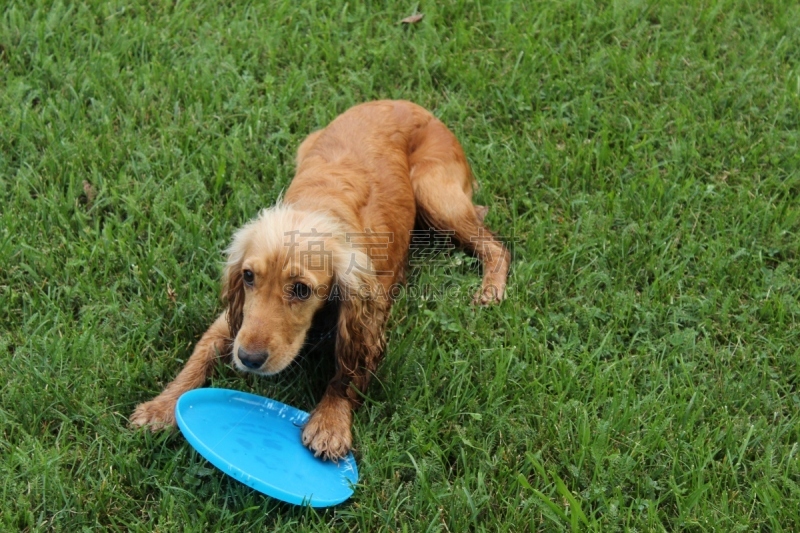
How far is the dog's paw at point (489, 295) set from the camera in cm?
438

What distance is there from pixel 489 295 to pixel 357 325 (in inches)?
37.8

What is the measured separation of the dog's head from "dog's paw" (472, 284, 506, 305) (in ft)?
2.63

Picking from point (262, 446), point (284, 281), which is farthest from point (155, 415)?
point (284, 281)

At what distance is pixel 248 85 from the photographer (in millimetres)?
5473

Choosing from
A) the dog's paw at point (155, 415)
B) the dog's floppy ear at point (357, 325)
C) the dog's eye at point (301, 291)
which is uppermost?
the dog's eye at point (301, 291)

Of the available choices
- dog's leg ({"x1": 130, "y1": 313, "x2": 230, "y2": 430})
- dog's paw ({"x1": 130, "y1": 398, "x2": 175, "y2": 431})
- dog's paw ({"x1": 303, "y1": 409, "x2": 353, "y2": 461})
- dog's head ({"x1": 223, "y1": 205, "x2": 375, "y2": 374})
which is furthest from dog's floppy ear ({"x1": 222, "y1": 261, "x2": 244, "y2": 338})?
dog's paw ({"x1": 303, "y1": 409, "x2": 353, "y2": 461})

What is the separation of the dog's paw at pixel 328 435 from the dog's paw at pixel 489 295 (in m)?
1.09

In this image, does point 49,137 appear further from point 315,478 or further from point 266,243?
point 315,478

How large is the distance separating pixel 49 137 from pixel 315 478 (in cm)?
277

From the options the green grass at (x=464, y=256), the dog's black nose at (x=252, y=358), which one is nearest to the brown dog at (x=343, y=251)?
the dog's black nose at (x=252, y=358)

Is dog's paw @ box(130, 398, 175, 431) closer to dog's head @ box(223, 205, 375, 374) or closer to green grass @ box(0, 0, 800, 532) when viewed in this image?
green grass @ box(0, 0, 800, 532)

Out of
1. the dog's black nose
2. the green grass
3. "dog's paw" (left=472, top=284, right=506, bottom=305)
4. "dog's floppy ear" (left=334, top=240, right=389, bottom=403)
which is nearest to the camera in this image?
the dog's black nose

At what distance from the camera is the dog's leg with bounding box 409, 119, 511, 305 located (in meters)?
4.57

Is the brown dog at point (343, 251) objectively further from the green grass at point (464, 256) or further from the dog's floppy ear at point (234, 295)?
the green grass at point (464, 256)
